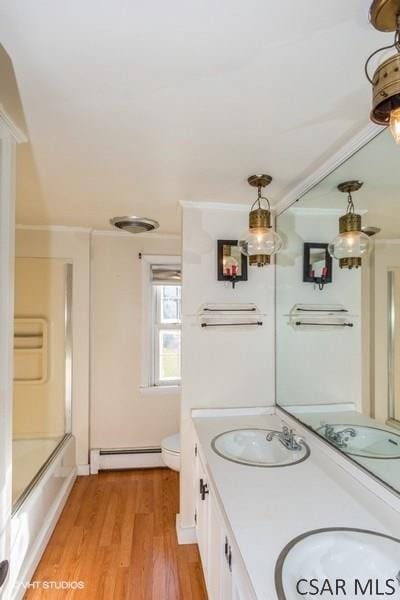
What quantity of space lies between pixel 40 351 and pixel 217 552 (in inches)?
87.3

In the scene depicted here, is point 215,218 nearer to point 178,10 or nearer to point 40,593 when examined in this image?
point 178,10

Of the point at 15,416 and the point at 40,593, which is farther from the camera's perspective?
the point at 15,416

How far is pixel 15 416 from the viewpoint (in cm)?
287

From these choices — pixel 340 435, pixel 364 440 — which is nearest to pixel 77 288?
pixel 340 435

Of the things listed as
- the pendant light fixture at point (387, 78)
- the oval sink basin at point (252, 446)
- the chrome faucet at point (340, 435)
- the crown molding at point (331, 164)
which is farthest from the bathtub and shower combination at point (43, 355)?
the pendant light fixture at point (387, 78)

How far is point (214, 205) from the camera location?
2.20 metres

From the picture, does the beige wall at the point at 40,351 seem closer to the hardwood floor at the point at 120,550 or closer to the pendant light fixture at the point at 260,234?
the hardwood floor at the point at 120,550

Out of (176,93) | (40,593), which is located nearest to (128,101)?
(176,93)

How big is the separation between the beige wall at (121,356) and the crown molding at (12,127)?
170 centimetres

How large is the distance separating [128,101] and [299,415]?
180 centimetres

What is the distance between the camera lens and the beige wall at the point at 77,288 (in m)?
2.90

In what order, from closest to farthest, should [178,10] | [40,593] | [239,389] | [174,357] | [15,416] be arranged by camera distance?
[178,10], [40,593], [239,389], [15,416], [174,357]

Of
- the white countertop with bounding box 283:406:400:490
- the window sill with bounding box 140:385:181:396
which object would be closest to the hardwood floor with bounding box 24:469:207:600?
the window sill with bounding box 140:385:181:396

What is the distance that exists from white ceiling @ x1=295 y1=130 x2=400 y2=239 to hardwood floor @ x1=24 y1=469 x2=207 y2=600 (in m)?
2.03
